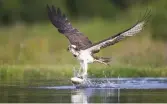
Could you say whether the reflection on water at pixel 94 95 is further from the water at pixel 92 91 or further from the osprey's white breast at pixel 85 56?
the osprey's white breast at pixel 85 56

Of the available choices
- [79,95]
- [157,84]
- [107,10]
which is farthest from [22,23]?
[79,95]

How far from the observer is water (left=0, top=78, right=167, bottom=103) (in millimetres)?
14305

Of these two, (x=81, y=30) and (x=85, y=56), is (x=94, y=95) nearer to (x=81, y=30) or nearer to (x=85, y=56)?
(x=85, y=56)

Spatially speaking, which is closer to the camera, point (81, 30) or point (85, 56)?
point (85, 56)

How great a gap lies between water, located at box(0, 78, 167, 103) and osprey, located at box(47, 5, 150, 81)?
0.46 metres

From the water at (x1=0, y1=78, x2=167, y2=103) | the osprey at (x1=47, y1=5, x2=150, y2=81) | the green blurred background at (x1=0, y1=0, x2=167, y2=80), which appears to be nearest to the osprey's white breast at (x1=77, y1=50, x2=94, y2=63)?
the osprey at (x1=47, y1=5, x2=150, y2=81)

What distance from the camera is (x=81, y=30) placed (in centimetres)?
2411

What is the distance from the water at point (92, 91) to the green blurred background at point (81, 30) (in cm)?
276

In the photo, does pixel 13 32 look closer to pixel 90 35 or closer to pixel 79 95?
pixel 90 35

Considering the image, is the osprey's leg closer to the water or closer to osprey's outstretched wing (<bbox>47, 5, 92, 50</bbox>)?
the water

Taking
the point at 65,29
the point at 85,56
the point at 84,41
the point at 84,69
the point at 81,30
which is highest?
the point at 81,30

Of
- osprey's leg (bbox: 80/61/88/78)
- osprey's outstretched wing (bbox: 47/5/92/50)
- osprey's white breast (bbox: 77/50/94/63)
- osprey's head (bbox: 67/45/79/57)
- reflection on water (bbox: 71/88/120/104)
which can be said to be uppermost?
osprey's outstretched wing (bbox: 47/5/92/50)

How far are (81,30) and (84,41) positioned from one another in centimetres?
623

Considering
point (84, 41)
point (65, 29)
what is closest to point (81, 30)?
point (65, 29)
